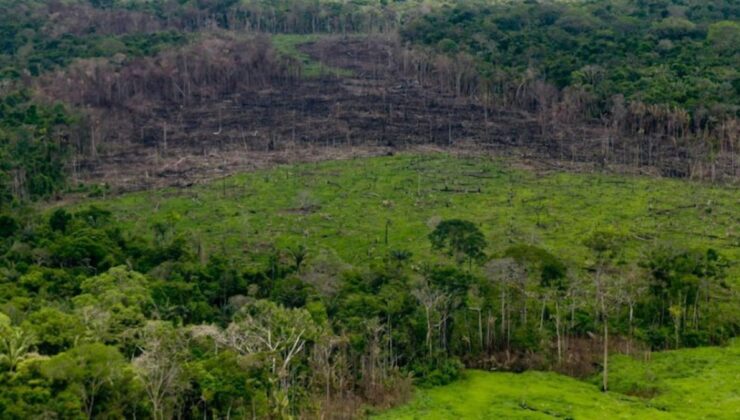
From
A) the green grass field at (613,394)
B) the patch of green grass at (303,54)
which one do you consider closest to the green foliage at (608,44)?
the patch of green grass at (303,54)

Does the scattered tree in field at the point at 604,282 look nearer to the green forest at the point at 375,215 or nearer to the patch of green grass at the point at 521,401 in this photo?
the green forest at the point at 375,215

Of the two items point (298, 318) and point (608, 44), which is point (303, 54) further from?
point (298, 318)

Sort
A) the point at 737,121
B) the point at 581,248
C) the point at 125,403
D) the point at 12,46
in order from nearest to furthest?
the point at 125,403
the point at 581,248
the point at 737,121
the point at 12,46

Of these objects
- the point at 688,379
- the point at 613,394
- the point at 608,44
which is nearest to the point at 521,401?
the point at 613,394

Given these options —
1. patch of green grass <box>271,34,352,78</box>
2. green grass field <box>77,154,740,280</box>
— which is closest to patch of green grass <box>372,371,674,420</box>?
green grass field <box>77,154,740,280</box>

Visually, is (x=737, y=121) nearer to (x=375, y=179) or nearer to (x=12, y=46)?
(x=375, y=179)

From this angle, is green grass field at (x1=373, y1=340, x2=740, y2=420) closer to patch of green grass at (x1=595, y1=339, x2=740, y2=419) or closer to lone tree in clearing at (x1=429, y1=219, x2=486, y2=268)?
patch of green grass at (x1=595, y1=339, x2=740, y2=419)

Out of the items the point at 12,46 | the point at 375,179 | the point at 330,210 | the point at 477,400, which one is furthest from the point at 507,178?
the point at 12,46
